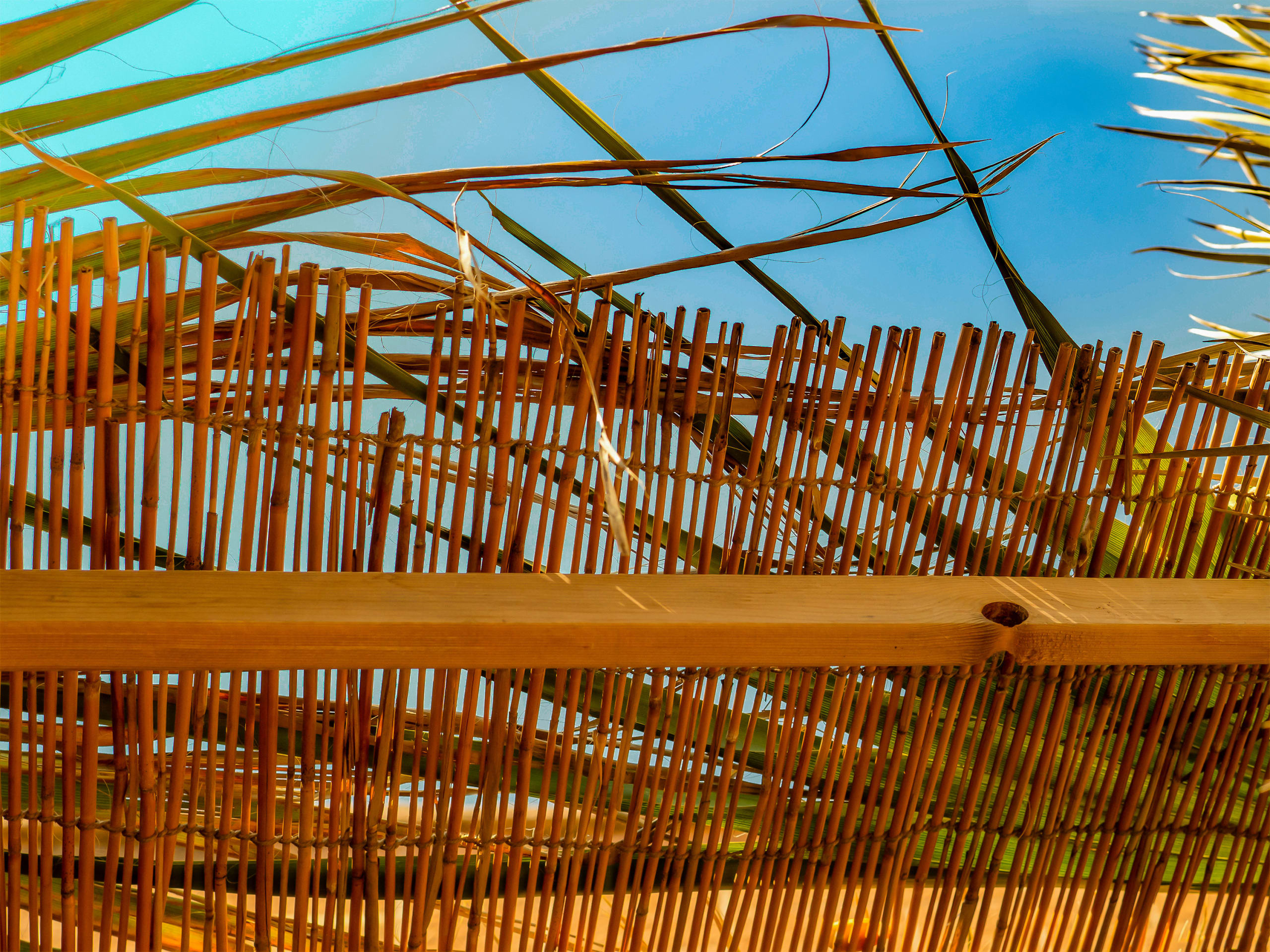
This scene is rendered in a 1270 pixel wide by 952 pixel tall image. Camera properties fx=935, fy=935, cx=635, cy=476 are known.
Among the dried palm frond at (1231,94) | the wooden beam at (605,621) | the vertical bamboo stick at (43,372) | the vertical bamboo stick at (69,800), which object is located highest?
the dried palm frond at (1231,94)

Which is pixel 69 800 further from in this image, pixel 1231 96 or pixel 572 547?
pixel 1231 96

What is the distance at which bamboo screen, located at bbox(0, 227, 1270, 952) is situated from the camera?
2.11 feet

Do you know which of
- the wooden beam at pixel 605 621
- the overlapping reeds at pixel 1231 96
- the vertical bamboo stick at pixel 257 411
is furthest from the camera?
the overlapping reeds at pixel 1231 96

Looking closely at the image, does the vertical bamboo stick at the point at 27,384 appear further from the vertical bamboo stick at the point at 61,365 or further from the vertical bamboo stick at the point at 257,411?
the vertical bamboo stick at the point at 257,411

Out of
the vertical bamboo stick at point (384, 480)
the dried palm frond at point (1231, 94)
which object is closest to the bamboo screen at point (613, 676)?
the vertical bamboo stick at point (384, 480)

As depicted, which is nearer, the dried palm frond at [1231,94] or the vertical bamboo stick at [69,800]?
the vertical bamboo stick at [69,800]

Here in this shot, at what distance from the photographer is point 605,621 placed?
565mm

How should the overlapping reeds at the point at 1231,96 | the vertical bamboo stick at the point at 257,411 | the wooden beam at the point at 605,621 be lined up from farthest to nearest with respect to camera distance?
1. the overlapping reeds at the point at 1231,96
2. the vertical bamboo stick at the point at 257,411
3. the wooden beam at the point at 605,621

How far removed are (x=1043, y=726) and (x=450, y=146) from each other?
5.82 ft

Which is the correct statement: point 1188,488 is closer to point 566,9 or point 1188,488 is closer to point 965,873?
point 965,873

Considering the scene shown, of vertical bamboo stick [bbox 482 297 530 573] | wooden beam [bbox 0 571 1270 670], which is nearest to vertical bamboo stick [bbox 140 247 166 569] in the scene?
wooden beam [bbox 0 571 1270 670]

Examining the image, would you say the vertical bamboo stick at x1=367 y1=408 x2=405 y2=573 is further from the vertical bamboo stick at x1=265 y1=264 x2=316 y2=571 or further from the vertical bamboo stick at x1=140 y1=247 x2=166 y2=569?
the vertical bamboo stick at x1=140 y1=247 x2=166 y2=569

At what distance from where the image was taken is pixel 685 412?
0.69 meters

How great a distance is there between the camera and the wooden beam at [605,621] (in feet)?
1.70
